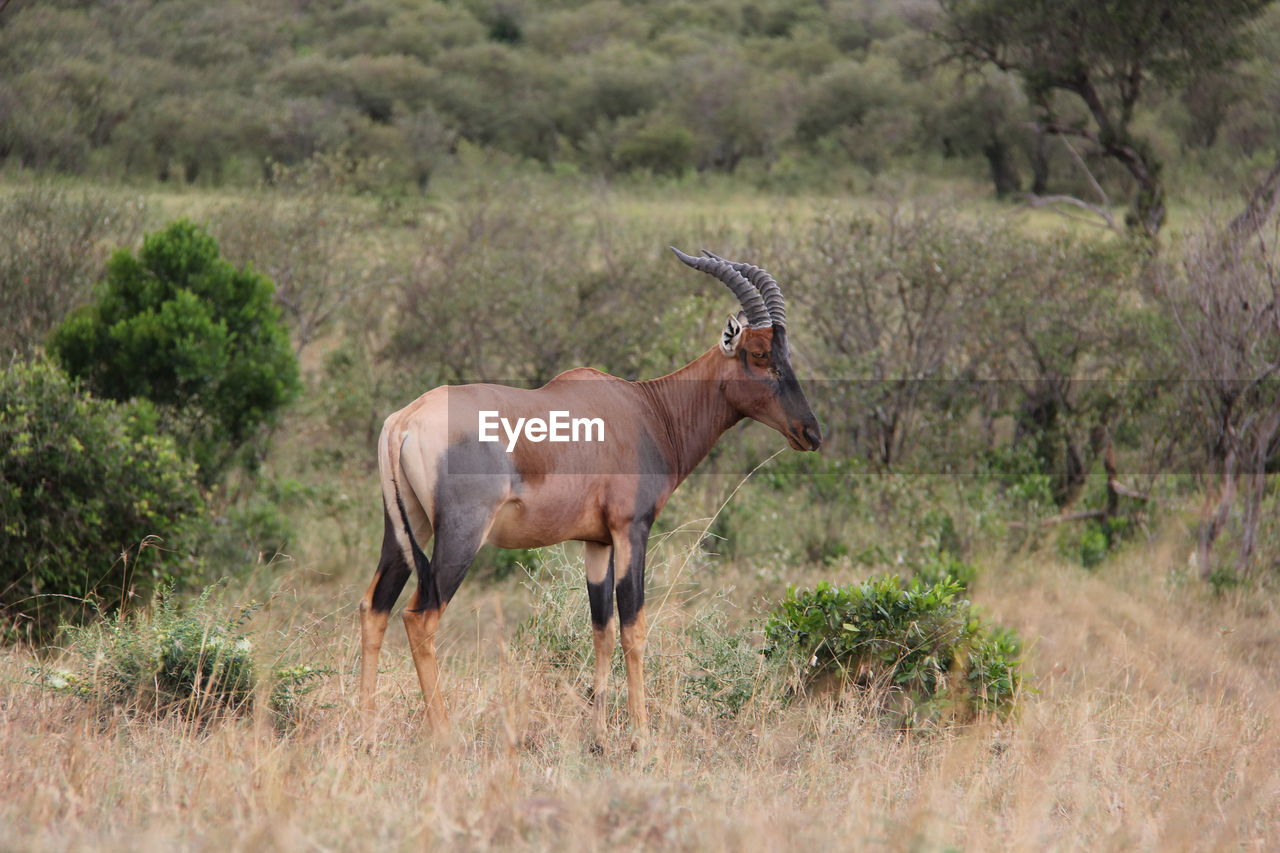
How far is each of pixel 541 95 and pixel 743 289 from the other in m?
35.4

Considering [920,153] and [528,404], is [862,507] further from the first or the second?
[920,153]

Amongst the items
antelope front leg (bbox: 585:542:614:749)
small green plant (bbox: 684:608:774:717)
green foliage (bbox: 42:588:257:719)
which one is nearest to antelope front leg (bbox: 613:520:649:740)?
antelope front leg (bbox: 585:542:614:749)

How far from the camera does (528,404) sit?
5.53 m

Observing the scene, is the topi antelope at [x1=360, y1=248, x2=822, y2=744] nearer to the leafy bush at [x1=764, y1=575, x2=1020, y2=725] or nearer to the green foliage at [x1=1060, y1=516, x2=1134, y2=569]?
the leafy bush at [x1=764, y1=575, x2=1020, y2=725]

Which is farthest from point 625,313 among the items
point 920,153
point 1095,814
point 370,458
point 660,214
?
point 920,153

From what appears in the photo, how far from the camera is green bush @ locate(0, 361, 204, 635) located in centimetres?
827

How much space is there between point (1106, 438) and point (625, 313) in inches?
242

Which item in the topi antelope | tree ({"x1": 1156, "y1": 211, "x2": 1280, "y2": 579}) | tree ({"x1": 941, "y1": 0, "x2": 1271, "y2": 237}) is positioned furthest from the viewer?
tree ({"x1": 941, "y1": 0, "x2": 1271, "y2": 237})

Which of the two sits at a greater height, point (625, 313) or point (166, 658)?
point (166, 658)

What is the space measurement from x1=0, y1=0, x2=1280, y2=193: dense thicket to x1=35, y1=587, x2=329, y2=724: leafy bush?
15.3 m

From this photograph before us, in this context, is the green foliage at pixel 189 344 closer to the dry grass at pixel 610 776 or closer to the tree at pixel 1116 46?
the dry grass at pixel 610 776

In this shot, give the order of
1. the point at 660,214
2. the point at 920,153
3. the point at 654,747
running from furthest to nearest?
the point at 920,153, the point at 660,214, the point at 654,747

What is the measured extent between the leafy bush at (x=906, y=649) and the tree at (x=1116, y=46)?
1237cm

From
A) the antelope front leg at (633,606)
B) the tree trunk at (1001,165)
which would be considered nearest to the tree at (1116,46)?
the tree trunk at (1001,165)
